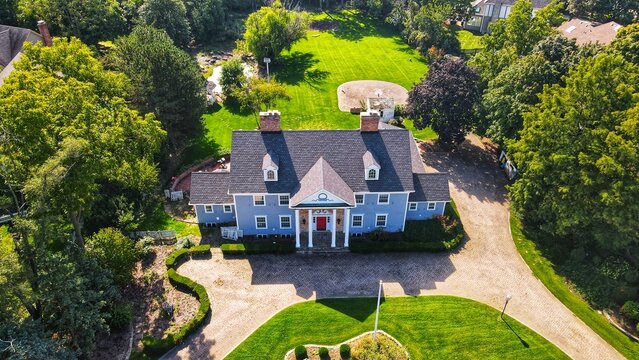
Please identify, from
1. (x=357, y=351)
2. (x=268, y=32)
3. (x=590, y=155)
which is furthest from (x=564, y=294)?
(x=268, y=32)

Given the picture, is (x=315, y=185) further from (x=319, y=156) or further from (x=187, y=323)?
(x=187, y=323)

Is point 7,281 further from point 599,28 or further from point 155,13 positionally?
point 599,28

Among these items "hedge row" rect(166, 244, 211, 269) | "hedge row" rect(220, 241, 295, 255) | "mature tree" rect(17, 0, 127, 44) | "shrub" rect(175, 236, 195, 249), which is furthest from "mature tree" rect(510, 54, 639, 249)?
"mature tree" rect(17, 0, 127, 44)

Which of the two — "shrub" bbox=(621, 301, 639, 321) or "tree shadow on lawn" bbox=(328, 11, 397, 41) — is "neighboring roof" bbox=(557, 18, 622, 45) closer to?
"tree shadow on lawn" bbox=(328, 11, 397, 41)

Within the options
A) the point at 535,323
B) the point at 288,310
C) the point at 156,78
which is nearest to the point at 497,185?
the point at 535,323

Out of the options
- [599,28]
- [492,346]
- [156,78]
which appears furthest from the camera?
[599,28]

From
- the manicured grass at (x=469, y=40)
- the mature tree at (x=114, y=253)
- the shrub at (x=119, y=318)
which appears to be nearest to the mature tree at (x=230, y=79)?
the mature tree at (x=114, y=253)
